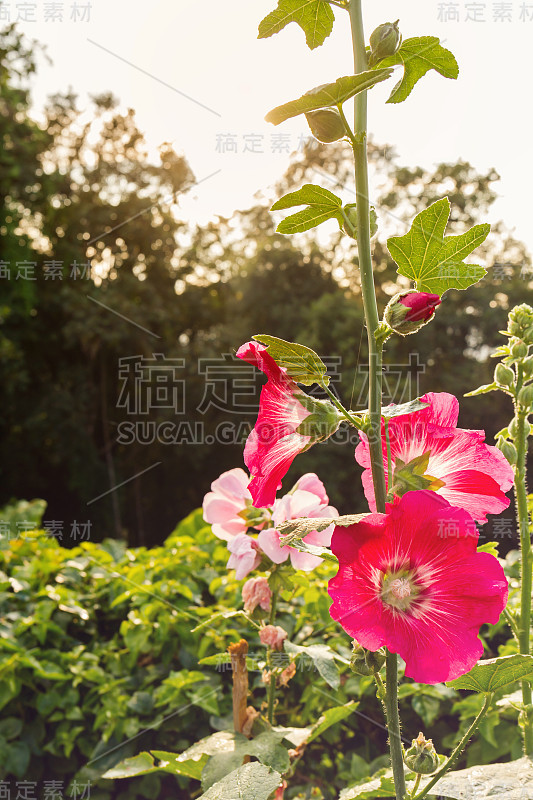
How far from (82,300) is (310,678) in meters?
6.38

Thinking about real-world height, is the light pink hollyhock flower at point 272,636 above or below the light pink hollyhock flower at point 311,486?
below

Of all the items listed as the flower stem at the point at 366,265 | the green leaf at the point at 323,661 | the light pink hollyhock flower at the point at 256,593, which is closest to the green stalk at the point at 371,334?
the flower stem at the point at 366,265

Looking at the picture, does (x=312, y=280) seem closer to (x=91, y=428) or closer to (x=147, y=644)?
(x=91, y=428)

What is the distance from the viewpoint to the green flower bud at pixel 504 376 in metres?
0.81

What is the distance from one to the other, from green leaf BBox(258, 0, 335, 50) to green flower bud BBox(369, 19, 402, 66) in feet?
0.26

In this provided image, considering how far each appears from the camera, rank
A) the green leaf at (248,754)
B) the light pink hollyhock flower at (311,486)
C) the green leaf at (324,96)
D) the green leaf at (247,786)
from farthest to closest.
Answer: the light pink hollyhock flower at (311,486), the green leaf at (248,754), the green leaf at (247,786), the green leaf at (324,96)

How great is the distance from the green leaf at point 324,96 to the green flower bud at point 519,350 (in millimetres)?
420

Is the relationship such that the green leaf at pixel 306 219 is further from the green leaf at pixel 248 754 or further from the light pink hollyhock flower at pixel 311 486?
the green leaf at pixel 248 754

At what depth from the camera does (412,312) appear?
0.51m

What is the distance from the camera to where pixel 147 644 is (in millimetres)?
1369

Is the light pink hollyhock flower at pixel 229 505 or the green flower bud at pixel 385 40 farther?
the light pink hollyhock flower at pixel 229 505

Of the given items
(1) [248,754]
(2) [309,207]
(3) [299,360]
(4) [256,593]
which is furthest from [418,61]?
(1) [248,754]

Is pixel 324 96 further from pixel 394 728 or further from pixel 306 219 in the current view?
pixel 394 728

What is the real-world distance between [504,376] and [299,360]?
15.5 inches
